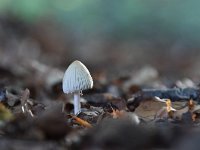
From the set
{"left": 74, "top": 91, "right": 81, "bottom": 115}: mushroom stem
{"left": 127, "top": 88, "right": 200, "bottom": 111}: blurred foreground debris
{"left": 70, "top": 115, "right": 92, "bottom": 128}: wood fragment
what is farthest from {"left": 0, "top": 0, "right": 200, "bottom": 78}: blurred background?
{"left": 70, "top": 115, "right": 92, "bottom": 128}: wood fragment

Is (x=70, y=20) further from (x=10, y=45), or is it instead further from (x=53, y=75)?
(x=53, y=75)

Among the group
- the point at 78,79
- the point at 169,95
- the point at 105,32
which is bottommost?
the point at 78,79

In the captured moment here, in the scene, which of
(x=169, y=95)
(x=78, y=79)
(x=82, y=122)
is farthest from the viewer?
(x=169, y=95)

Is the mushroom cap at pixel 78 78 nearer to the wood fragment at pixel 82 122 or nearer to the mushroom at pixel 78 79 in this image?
the mushroom at pixel 78 79

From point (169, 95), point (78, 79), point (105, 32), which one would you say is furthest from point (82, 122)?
point (105, 32)

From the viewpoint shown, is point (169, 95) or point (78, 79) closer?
point (78, 79)

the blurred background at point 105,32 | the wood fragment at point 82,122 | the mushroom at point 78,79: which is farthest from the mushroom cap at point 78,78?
the blurred background at point 105,32

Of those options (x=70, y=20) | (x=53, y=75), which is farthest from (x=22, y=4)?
(x=53, y=75)

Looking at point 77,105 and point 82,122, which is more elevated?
point 77,105

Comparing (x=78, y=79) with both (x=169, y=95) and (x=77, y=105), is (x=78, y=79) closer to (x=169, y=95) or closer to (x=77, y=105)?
(x=77, y=105)
